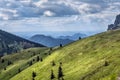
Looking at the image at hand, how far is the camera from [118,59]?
17338 cm

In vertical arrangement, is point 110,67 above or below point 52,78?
above

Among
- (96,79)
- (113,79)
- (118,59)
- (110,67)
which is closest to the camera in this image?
(113,79)

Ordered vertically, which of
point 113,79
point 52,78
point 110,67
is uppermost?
point 113,79

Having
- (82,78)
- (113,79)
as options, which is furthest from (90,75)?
(113,79)

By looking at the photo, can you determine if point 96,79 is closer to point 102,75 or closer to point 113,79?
point 102,75

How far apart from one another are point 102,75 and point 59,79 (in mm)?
41423

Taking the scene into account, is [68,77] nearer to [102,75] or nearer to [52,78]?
[52,78]

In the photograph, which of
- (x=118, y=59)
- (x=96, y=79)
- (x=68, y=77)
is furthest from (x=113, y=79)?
(x=68, y=77)

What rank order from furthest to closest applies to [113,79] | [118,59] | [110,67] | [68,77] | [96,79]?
[68,77]
[118,59]
[110,67]
[96,79]
[113,79]

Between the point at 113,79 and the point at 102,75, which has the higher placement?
the point at 113,79

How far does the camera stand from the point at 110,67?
158 m

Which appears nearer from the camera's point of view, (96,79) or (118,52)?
(96,79)

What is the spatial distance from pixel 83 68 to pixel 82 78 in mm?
32776

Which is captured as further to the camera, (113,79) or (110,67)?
(110,67)
